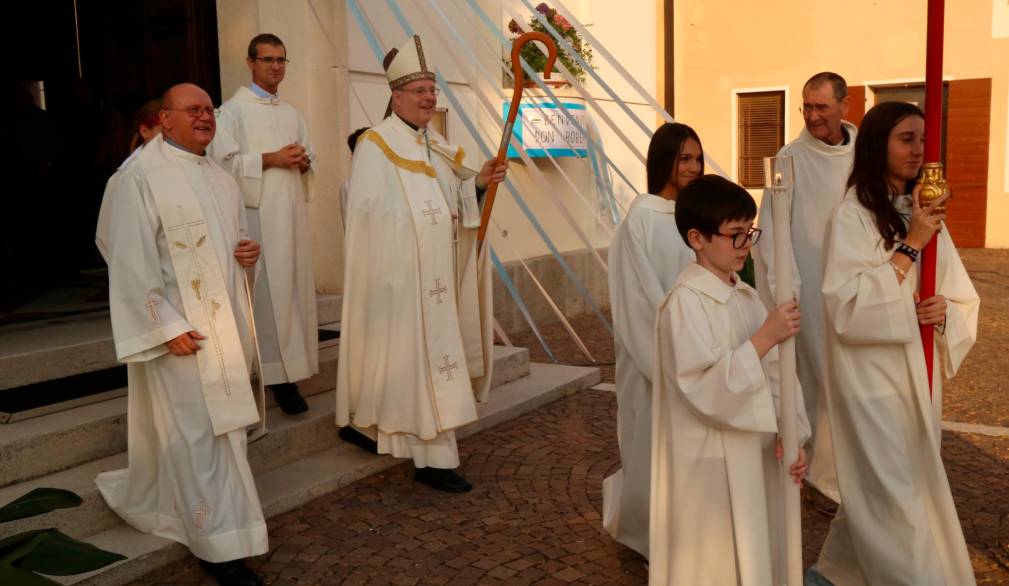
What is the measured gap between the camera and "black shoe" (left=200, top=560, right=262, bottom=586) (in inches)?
161

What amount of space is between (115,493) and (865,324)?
3165mm

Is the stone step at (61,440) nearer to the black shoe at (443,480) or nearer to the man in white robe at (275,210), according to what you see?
the man in white robe at (275,210)

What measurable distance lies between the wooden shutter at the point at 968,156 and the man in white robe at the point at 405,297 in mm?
12599

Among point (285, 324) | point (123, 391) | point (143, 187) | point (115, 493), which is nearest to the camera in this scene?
point (143, 187)

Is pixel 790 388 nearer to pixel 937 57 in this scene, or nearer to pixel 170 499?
pixel 937 57

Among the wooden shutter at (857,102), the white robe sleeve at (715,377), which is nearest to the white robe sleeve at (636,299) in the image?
the white robe sleeve at (715,377)

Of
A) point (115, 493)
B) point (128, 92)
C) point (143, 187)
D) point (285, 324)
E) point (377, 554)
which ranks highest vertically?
point (128, 92)

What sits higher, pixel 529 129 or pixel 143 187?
pixel 529 129

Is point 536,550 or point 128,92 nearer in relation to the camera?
point 536,550

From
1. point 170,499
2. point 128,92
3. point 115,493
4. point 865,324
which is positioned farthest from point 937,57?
point 128,92

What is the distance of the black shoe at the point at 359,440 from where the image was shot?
5.61 metres

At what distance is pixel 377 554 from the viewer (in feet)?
14.6

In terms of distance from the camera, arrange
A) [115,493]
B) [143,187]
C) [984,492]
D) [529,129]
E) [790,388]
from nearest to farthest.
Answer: [790,388] < [143,187] < [115,493] < [984,492] < [529,129]

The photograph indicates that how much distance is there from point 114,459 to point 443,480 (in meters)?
1.61
